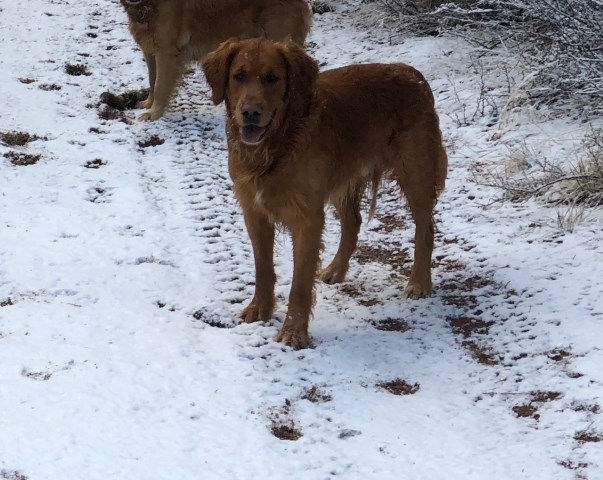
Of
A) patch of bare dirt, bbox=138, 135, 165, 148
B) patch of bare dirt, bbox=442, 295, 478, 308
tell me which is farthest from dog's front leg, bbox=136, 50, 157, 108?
patch of bare dirt, bbox=442, 295, 478, 308

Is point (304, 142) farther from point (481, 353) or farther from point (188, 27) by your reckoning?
point (188, 27)

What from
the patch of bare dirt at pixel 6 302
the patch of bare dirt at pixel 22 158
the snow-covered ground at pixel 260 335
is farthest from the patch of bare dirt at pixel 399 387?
the patch of bare dirt at pixel 22 158

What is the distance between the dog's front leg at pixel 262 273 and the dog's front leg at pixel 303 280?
0.75ft

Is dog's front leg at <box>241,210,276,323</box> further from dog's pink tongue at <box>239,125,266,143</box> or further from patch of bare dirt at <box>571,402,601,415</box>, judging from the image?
patch of bare dirt at <box>571,402,601,415</box>

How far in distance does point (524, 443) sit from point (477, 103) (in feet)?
15.0

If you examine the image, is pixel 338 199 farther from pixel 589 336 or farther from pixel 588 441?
pixel 588 441

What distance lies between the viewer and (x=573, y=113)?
21.8 ft

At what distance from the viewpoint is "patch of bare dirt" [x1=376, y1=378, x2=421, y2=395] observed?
3711 millimetres

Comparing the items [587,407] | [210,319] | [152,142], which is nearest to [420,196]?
[210,319]

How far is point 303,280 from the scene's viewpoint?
4156 mm

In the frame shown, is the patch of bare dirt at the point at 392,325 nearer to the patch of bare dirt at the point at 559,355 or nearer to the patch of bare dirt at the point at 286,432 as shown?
the patch of bare dirt at the point at 559,355

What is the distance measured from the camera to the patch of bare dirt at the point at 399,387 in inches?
146

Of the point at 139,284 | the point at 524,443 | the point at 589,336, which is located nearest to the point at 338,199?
the point at 139,284

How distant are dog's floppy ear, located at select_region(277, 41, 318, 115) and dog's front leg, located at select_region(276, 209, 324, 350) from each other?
1.97ft
